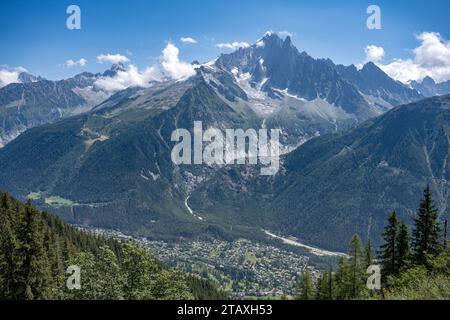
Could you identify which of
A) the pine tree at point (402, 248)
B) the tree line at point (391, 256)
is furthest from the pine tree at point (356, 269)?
the pine tree at point (402, 248)

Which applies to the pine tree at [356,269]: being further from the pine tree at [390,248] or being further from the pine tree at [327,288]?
the pine tree at [390,248]

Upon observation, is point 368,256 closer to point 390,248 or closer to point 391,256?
point 391,256

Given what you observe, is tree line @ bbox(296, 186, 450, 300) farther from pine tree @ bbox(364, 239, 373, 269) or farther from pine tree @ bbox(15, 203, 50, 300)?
pine tree @ bbox(15, 203, 50, 300)

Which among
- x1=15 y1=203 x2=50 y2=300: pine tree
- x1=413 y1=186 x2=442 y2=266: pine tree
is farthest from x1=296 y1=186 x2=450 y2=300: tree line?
x1=15 y1=203 x2=50 y2=300: pine tree

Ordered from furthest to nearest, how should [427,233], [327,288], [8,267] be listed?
[427,233], [327,288], [8,267]

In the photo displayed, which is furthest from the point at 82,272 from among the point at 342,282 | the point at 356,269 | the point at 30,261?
the point at 356,269
